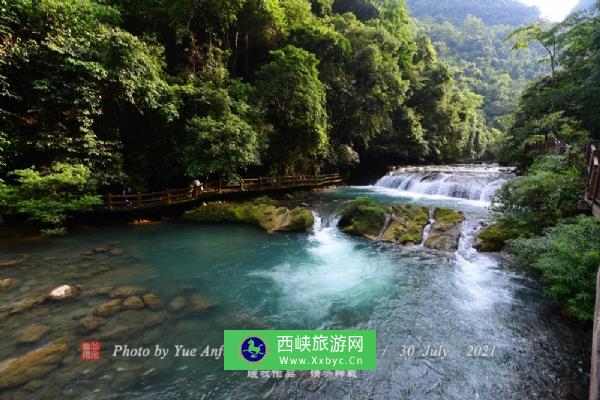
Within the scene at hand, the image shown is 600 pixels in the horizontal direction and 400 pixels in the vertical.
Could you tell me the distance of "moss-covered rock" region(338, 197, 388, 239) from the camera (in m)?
12.4

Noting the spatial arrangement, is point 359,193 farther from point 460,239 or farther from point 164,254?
point 164,254

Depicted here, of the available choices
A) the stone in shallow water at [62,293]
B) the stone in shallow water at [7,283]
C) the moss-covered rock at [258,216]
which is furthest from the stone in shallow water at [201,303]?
the moss-covered rock at [258,216]

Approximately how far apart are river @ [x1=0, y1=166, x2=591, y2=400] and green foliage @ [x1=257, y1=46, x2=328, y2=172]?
8771 millimetres

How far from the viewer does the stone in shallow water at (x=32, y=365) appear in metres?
4.46

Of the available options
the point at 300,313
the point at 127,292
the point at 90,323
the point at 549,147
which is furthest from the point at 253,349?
the point at 549,147

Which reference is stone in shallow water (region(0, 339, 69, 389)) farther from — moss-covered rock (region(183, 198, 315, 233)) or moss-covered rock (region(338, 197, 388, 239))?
moss-covered rock (region(338, 197, 388, 239))

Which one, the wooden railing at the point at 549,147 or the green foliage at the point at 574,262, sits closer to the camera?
the green foliage at the point at 574,262

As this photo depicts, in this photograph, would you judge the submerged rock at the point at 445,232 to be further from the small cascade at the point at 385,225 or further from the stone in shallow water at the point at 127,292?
the stone in shallow water at the point at 127,292

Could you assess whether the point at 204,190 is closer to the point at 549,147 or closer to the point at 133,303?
the point at 133,303

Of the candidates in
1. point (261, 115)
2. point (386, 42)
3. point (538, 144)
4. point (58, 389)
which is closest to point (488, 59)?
point (386, 42)

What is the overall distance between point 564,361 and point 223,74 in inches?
705

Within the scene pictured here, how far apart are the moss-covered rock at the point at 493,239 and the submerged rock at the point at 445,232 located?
0.71 meters

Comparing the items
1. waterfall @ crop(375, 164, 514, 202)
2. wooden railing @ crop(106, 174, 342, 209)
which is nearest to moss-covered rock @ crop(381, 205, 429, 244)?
waterfall @ crop(375, 164, 514, 202)

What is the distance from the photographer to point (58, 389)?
14.4ft
